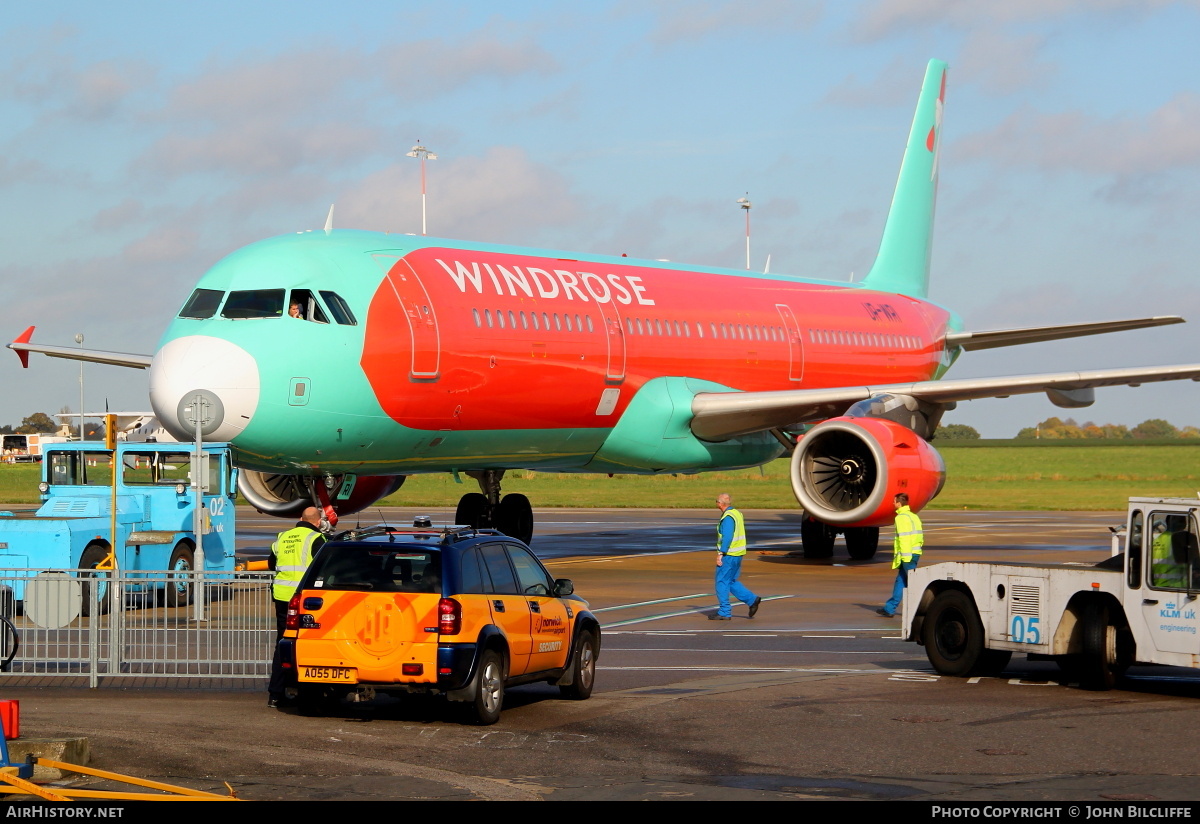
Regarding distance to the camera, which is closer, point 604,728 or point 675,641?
point 604,728

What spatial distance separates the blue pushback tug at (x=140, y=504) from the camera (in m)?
20.7

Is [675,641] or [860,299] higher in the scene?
[860,299]

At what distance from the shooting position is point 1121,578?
13727mm

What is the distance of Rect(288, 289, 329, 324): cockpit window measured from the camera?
21016 mm

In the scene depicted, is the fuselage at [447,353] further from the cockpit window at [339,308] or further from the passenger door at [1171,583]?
the passenger door at [1171,583]

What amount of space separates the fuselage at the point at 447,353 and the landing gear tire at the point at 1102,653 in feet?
35.3

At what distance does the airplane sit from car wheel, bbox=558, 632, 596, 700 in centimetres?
692

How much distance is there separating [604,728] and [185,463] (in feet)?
40.4

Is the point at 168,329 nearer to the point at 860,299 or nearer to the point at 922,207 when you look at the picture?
the point at 860,299

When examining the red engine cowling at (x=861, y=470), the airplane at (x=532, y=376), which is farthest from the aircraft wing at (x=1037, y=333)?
the red engine cowling at (x=861, y=470)

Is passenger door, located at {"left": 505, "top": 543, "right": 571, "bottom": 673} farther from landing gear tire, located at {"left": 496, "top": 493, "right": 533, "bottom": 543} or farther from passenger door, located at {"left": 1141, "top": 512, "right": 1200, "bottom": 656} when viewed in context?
landing gear tire, located at {"left": 496, "top": 493, "right": 533, "bottom": 543}

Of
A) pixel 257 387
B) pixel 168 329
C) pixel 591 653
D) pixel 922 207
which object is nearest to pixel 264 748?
pixel 591 653

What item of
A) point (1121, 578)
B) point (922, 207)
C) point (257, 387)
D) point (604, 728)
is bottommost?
point (604, 728)
